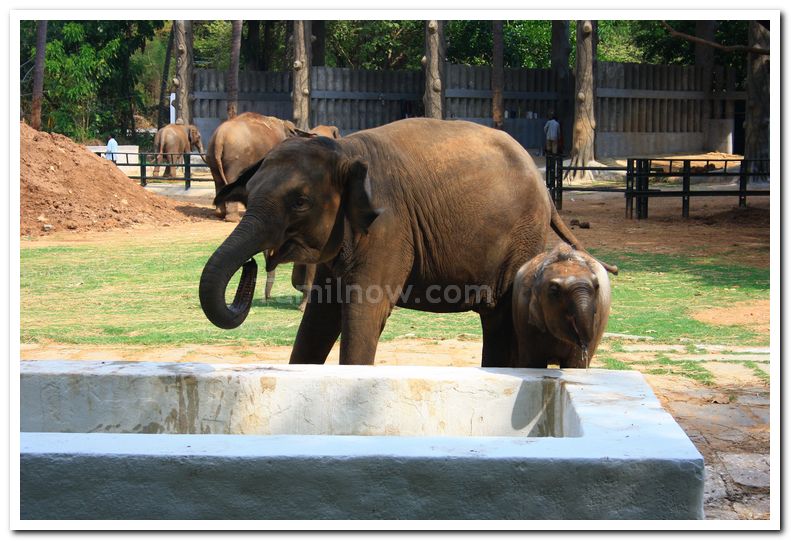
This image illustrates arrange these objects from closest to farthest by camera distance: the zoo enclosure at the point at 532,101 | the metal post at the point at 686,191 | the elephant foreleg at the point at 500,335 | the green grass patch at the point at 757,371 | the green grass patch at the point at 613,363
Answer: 1. the elephant foreleg at the point at 500,335
2. the green grass patch at the point at 757,371
3. the green grass patch at the point at 613,363
4. the metal post at the point at 686,191
5. the zoo enclosure at the point at 532,101

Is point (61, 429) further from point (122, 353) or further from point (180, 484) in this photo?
point (122, 353)

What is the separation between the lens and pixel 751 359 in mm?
Result: 9680

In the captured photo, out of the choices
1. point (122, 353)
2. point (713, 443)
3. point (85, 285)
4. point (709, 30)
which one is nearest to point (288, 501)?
point (713, 443)

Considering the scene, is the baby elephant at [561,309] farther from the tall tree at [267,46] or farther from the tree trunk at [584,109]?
the tall tree at [267,46]

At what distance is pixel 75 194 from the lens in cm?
2239

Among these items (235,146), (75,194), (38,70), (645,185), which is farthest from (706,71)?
(75,194)

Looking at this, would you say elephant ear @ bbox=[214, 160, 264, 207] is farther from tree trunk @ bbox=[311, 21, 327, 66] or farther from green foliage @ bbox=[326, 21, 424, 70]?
green foliage @ bbox=[326, 21, 424, 70]

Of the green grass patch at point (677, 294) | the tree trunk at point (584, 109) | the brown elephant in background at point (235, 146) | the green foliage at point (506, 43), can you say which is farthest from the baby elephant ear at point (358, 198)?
the green foliage at point (506, 43)

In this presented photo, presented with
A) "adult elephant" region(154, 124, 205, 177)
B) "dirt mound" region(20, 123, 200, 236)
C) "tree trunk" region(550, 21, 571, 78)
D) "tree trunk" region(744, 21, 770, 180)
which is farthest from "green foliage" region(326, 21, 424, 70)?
"dirt mound" region(20, 123, 200, 236)

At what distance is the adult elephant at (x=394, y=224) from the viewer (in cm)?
644

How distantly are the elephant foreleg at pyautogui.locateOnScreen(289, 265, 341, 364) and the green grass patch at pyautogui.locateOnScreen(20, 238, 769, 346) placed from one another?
344 centimetres

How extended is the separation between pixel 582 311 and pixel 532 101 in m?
30.0

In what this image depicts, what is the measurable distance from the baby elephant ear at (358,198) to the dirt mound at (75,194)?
49.0 ft

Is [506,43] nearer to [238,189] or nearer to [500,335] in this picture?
[500,335]
